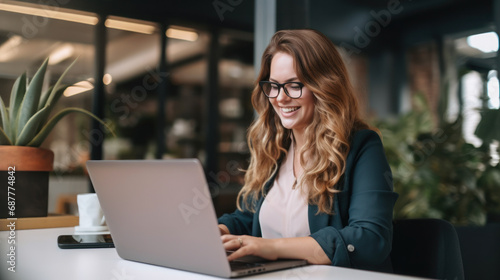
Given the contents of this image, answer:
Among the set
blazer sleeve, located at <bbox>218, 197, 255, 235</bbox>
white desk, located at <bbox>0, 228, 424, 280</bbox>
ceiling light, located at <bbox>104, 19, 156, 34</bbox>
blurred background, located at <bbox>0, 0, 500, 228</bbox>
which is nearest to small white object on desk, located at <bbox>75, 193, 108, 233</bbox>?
white desk, located at <bbox>0, 228, 424, 280</bbox>

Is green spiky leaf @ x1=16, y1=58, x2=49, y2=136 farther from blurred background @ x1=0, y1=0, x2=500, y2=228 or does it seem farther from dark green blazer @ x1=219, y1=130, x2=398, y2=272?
blurred background @ x1=0, y1=0, x2=500, y2=228

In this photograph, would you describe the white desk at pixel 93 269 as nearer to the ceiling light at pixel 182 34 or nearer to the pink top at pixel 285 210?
the pink top at pixel 285 210

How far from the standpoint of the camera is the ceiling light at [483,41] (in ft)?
18.0

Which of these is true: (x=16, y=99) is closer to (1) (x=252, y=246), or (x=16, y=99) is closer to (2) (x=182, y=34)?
(1) (x=252, y=246)

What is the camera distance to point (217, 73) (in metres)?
6.27

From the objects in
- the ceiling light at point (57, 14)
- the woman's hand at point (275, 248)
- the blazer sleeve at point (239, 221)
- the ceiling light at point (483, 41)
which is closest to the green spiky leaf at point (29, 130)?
the blazer sleeve at point (239, 221)

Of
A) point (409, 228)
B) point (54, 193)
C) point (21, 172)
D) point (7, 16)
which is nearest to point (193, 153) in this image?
point (54, 193)

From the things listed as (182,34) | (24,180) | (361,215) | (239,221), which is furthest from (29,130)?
(182,34)

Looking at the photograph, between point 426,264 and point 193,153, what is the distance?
4888 mm

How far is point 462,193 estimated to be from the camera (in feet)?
12.6

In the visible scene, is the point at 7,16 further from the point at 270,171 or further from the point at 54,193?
the point at 270,171

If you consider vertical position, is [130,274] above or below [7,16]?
below

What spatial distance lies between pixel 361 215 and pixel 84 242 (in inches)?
33.4

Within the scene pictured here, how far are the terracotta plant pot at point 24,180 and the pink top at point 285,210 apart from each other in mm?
946
